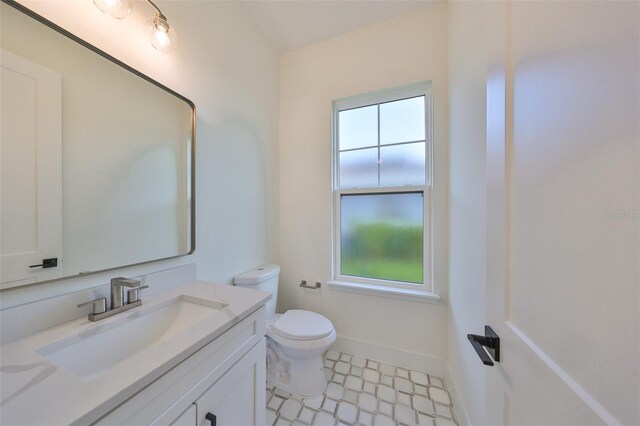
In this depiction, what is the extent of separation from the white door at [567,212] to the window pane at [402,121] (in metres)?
1.15

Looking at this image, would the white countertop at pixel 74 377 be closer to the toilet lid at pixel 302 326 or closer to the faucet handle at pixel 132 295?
the faucet handle at pixel 132 295

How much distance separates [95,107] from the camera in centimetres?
82

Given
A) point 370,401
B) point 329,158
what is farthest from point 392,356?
point 329,158

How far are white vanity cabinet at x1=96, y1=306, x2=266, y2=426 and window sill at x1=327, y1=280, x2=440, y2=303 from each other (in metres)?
0.94

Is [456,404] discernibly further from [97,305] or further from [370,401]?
[97,305]

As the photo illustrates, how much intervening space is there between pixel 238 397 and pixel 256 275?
77 cm

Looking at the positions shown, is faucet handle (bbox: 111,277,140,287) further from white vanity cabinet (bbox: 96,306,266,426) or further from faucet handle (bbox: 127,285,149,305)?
white vanity cabinet (bbox: 96,306,266,426)

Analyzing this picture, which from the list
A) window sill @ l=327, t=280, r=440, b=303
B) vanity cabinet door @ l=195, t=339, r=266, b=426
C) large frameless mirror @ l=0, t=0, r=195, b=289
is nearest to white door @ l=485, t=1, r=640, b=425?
vanity cabinet door @ l=195, t=339, r=266, b=426

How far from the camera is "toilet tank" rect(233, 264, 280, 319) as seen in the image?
1463 mm

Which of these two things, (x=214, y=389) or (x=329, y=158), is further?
(x=329, y=158)

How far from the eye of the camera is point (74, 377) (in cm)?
48

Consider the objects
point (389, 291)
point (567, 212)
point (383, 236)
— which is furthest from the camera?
point (383, 236)

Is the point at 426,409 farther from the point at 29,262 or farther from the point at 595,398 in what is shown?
the point at 29,262

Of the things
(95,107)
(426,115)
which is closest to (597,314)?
(95,107)
